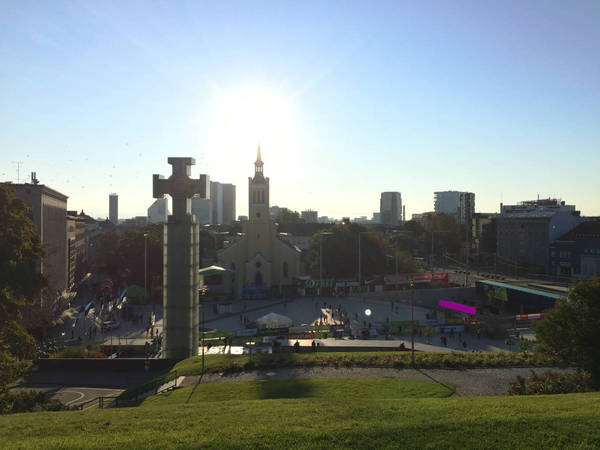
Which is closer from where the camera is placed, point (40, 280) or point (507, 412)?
point (507, 412)

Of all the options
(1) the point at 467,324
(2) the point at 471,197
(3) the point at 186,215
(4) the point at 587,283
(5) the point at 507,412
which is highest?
(2) the point at 471,197

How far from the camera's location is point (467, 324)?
43.0m

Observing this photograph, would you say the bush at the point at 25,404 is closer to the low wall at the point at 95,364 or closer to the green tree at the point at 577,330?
the low wall at the point at 95,364

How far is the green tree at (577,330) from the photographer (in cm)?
1789

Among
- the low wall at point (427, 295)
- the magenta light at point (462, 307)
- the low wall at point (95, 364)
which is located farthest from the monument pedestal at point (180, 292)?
the low wall at point (427, 295)

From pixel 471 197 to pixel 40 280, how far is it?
515ft

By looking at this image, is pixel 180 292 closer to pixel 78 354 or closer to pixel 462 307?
pixel 78 354

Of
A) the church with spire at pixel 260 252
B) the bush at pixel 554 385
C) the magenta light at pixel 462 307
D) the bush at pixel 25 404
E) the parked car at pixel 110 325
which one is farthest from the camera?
the church with spire at pixel 260 252

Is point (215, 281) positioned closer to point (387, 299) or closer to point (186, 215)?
point (387, 299)

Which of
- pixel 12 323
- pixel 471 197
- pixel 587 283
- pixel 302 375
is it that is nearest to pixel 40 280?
pixel 12 323

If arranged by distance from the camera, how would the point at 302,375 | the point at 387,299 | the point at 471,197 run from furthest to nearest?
the point at 471,197, the point at 387,299, the point at 302,375

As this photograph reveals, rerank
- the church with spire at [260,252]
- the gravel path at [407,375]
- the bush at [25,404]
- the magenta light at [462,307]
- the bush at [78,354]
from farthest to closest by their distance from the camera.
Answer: the church with spire at [260,252] < the magenta light at [462,307] < the bush at [78,354] < the gravel path at [407,375] < the bush at [25,404]

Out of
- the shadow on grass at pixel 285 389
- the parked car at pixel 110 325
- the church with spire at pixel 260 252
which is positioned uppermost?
the church with spire at pixel 260 252

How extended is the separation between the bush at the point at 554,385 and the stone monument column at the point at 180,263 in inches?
715
